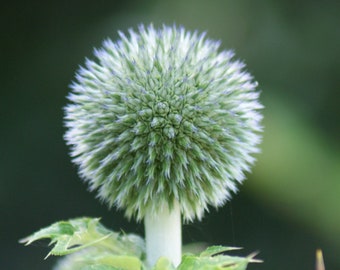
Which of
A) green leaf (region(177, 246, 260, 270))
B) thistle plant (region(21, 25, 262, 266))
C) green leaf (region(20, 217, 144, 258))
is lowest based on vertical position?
green leaf (region(177, 246, 260, 270))

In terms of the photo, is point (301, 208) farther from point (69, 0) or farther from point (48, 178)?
point (69, 0)

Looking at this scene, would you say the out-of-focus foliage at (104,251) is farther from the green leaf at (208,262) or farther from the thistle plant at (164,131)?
the thistle plant at (164,131)

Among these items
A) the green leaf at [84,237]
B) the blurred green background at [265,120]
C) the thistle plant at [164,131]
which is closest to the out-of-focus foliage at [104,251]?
the green leaf at [84,237]

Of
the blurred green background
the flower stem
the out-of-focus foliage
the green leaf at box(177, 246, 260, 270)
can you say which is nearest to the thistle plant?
the flower stem

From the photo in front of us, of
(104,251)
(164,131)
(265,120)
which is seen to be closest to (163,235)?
(104,251)

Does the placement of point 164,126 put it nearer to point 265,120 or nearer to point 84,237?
point 84,237

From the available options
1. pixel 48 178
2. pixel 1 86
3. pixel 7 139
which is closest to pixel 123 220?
pixel 48 178

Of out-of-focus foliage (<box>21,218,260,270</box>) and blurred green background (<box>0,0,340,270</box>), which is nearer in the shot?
out-of-focus foliage (<box>21,218,260,270</box>)

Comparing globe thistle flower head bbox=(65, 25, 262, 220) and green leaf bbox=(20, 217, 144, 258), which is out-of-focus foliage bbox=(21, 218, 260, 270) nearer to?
green leaf bbox=(20, 217, 144, 258)
